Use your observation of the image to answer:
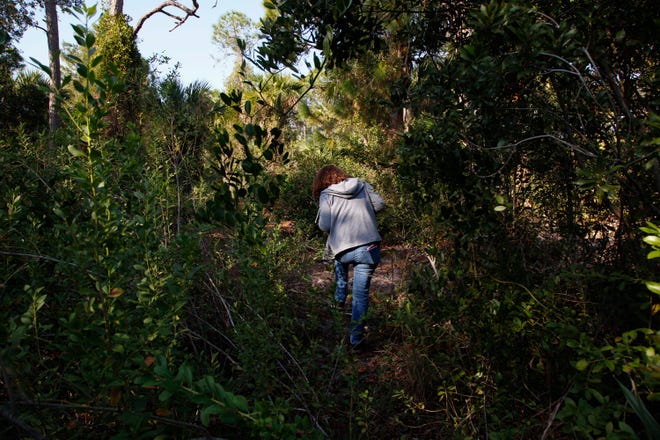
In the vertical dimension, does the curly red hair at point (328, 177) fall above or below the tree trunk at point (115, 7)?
below

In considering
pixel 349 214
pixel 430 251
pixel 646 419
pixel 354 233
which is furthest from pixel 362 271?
pixel 646 419

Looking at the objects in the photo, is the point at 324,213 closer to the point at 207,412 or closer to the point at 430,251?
the point at 430,251

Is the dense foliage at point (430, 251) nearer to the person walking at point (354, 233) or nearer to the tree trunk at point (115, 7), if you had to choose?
the person walking at point (354, 233)

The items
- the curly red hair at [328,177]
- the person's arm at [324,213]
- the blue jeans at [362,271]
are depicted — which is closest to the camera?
the blue jeans at [362,271]

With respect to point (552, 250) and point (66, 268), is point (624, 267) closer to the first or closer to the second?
point (552, 250)

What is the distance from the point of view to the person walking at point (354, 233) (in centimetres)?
392

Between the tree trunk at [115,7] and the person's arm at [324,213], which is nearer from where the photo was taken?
the person's arm at [324,213]

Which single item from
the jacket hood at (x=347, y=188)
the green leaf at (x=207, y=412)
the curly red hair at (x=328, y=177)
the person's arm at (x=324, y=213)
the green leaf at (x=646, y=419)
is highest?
the curly red hair at (x=328, y=177)

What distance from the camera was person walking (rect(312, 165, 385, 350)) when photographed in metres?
3.92

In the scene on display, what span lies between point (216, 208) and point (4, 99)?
14115 mm

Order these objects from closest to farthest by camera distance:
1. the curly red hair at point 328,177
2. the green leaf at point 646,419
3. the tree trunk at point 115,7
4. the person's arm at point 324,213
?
the green leaf at point 646,419, the person's arm at point 324,213, the curly red hair at point 328,177, the tree trunk at point 115,7

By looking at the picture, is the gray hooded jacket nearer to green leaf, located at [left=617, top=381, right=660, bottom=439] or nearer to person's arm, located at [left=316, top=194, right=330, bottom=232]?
person's arm, located at [left=316, top=194, right=330, bottom=232]

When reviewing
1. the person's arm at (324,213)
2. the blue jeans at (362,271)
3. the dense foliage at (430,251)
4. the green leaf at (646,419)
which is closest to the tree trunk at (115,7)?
the dense foliage at (430,251)

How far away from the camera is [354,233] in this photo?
394 centimetres
